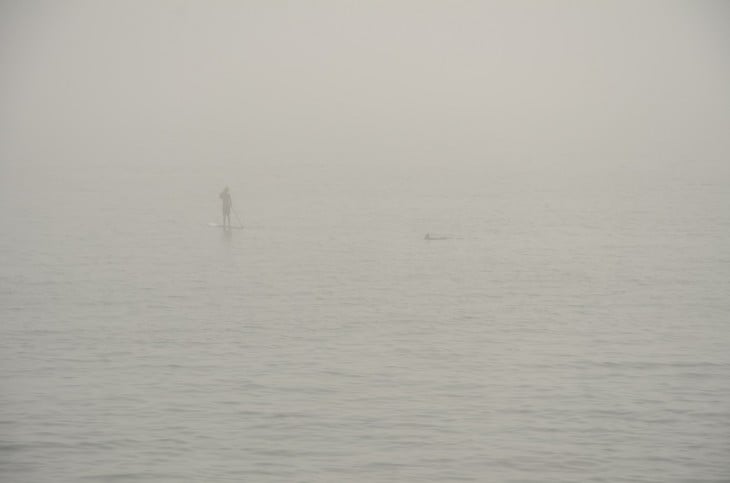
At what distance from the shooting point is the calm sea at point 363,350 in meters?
18.5

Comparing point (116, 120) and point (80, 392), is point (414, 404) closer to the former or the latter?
point (80, 392)

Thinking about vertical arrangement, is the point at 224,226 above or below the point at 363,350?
above

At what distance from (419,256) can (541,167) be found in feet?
203

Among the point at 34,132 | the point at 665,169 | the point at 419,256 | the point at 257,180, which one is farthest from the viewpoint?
the point at 34,132

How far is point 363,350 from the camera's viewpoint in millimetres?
25234

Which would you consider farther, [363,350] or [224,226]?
[224,226]

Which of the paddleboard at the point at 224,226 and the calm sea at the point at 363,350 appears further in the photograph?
the paddleboard at the point at 224,226

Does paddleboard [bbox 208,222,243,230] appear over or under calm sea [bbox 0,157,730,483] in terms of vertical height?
over

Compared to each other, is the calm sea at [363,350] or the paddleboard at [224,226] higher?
the paddleboard at [224,226]

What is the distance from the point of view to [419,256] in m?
39.5

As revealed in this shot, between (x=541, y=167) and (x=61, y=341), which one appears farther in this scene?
(x=541, y=167)

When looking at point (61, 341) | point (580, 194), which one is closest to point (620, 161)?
point (580, 194)

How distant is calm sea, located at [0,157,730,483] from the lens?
60.8 feet

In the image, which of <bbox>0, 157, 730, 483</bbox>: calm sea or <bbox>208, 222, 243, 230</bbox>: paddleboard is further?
<bbox>208, 222, 243, 230</bbox>: paddleboard
